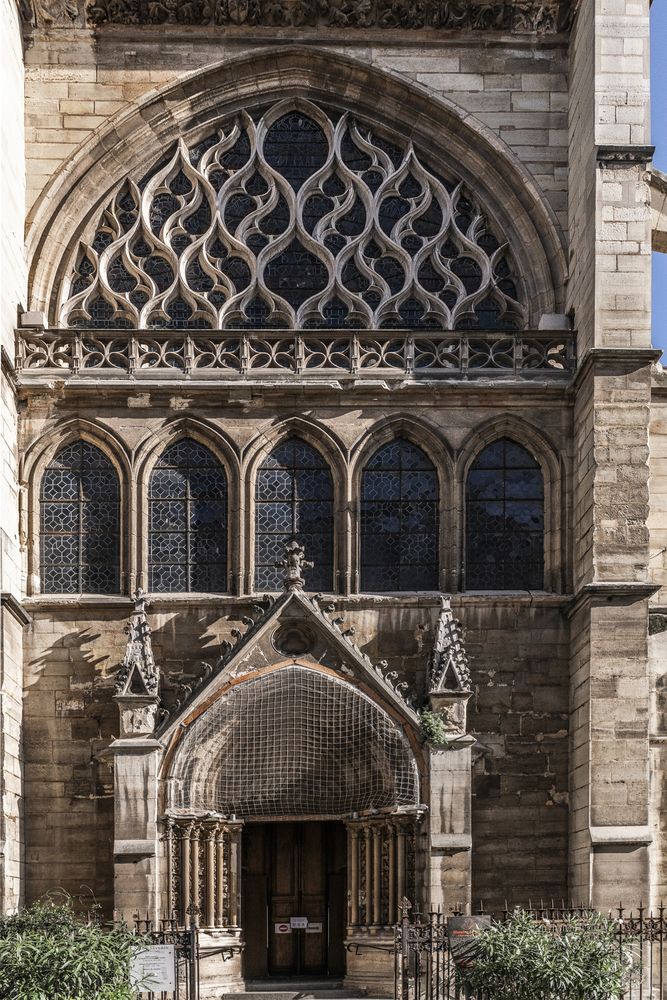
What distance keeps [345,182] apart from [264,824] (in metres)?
8.14

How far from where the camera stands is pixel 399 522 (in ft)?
74.8

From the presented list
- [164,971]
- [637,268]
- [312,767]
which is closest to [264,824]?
[312,767]

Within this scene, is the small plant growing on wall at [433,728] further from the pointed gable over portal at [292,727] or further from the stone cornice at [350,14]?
the stone cornice at [350,14]

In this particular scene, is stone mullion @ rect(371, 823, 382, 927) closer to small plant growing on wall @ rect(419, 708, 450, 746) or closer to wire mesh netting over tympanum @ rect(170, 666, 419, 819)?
wire mesh netting over tympanum @ rect(170, 666, 419, 819)

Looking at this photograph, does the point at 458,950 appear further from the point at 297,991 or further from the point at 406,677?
the point at 406,677

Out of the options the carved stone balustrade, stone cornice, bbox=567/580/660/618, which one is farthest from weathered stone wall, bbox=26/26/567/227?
stone cornice, bbox=567/580/660/618

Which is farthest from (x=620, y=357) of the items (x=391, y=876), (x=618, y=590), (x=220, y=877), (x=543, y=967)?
(x=543, y=967)

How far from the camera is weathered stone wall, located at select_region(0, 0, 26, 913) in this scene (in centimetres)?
2075

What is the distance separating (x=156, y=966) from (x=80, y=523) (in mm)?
6604

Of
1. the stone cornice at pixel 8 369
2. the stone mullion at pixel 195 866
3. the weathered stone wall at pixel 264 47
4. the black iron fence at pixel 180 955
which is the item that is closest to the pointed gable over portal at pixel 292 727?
the stone mullion at pixel 195 866

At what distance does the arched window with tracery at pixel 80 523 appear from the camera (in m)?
22.5

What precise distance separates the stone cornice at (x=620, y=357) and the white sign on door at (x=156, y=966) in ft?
27.5

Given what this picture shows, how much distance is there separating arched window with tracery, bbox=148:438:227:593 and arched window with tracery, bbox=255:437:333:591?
0.48 metres

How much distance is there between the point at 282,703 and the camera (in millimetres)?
21344
